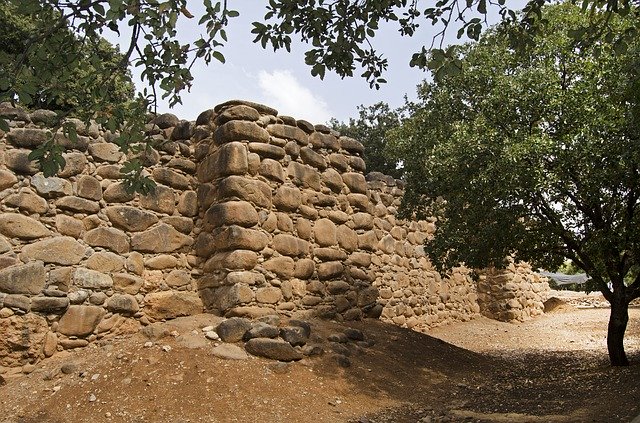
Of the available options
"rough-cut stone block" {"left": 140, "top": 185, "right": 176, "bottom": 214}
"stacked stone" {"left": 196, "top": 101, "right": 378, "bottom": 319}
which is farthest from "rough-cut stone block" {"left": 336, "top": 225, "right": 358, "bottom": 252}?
"rough-cut stone block" {"left": 140, "top": 185, "right": 176, "bottom": 214}

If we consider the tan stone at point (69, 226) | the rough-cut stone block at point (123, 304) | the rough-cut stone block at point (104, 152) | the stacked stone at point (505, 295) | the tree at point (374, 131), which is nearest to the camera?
the tan stone at point (69, 226)

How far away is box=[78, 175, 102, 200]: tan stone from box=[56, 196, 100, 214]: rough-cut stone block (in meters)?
0.05

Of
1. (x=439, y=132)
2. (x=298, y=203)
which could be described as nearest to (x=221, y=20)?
(x=298, y=203)

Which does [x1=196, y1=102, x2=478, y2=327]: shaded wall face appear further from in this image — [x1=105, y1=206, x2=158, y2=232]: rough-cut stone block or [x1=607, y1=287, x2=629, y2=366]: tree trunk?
[x1=607, y1=287, x2=629, y2=366]: tree trunk

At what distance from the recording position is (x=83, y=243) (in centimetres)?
585

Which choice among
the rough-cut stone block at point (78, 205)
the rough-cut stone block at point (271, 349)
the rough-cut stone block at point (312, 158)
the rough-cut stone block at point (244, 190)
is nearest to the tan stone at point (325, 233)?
the rough-cut stone block at point (312, 158)

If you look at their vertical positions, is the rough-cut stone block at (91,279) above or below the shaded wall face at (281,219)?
below

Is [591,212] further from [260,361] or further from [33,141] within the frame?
[33,141]

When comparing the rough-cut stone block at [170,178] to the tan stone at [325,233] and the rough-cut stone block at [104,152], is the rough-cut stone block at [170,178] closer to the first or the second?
the rough-cut stone block at [104,152]

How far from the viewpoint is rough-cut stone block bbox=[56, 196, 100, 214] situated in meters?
5.79

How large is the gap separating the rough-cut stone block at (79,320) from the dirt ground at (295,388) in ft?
0.61

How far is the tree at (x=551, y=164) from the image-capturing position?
6449 mm

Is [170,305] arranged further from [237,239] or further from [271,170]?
[271,170]

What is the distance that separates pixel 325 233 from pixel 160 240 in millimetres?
2072
